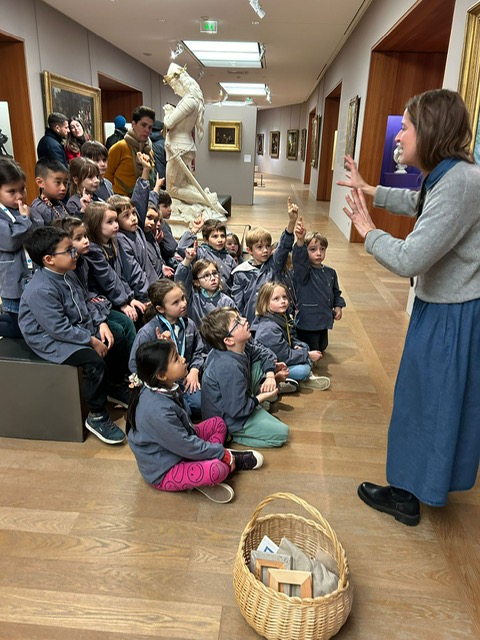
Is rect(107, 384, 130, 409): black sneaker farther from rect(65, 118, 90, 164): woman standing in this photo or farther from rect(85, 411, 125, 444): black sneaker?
rect(65, 118, 90, 164): woman standing

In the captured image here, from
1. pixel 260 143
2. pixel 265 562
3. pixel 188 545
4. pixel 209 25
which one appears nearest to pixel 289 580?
pixel 265 562

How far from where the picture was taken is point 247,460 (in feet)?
8.66

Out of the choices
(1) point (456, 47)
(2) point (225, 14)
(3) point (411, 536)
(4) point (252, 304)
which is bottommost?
(3) point (411, 536)

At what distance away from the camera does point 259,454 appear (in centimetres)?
268

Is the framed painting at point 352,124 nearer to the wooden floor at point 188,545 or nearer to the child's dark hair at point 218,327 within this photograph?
the wooden floor at point 188,545

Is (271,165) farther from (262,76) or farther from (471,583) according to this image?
(471,583)

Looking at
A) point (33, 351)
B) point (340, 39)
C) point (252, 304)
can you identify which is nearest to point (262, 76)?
point (340, 39)

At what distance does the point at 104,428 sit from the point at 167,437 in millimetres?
747

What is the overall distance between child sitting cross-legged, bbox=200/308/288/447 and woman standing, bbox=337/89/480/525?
2.66 feet

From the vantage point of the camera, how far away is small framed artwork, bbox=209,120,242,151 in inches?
531

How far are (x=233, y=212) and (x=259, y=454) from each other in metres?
10.5

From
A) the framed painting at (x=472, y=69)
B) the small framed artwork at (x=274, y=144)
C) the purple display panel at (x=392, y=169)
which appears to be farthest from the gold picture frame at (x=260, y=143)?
the framed painting at (x=472, y=69)

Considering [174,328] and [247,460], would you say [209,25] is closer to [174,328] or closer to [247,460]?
[174,328]

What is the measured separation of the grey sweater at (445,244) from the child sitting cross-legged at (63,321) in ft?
5.60
